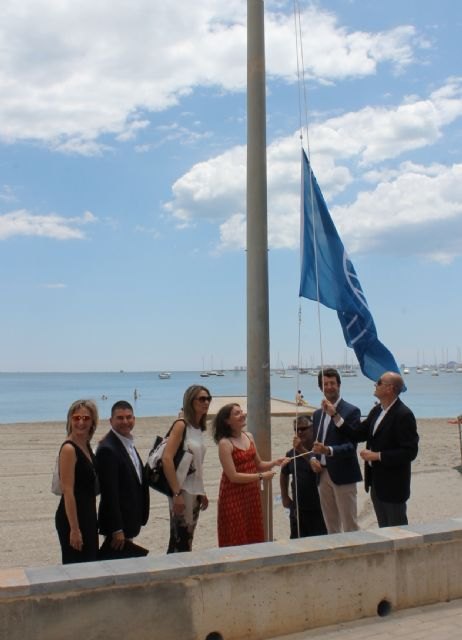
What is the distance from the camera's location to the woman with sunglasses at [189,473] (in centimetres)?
527

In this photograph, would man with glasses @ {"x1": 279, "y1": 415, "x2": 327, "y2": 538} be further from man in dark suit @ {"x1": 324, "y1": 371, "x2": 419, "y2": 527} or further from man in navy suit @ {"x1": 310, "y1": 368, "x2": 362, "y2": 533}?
man in dark suit @ {"x1": 324, "y1": 371, "x2": 419, "y2": 527}

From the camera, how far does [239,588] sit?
4207 mm

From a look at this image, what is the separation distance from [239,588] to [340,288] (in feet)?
10.2

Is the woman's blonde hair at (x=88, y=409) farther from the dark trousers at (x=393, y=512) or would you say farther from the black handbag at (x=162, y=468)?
the dark trousers at (x=393, y=512)

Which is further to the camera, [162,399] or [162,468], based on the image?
[162,399]

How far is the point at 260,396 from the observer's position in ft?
19.9

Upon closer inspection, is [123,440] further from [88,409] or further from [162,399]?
[162,399]

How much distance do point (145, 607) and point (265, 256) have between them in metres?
3.21

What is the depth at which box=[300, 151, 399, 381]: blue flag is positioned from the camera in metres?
6.54

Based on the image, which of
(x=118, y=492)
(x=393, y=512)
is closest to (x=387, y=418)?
(x=393, y=512)

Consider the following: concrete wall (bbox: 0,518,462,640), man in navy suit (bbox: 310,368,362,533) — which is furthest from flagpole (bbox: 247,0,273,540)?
concrete wall (bbox: 0,518,462,640)

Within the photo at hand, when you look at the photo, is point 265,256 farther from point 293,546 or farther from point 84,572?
point 84,572

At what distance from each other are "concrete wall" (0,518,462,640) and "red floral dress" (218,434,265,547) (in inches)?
36.1

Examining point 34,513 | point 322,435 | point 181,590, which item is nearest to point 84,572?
point 181,590
